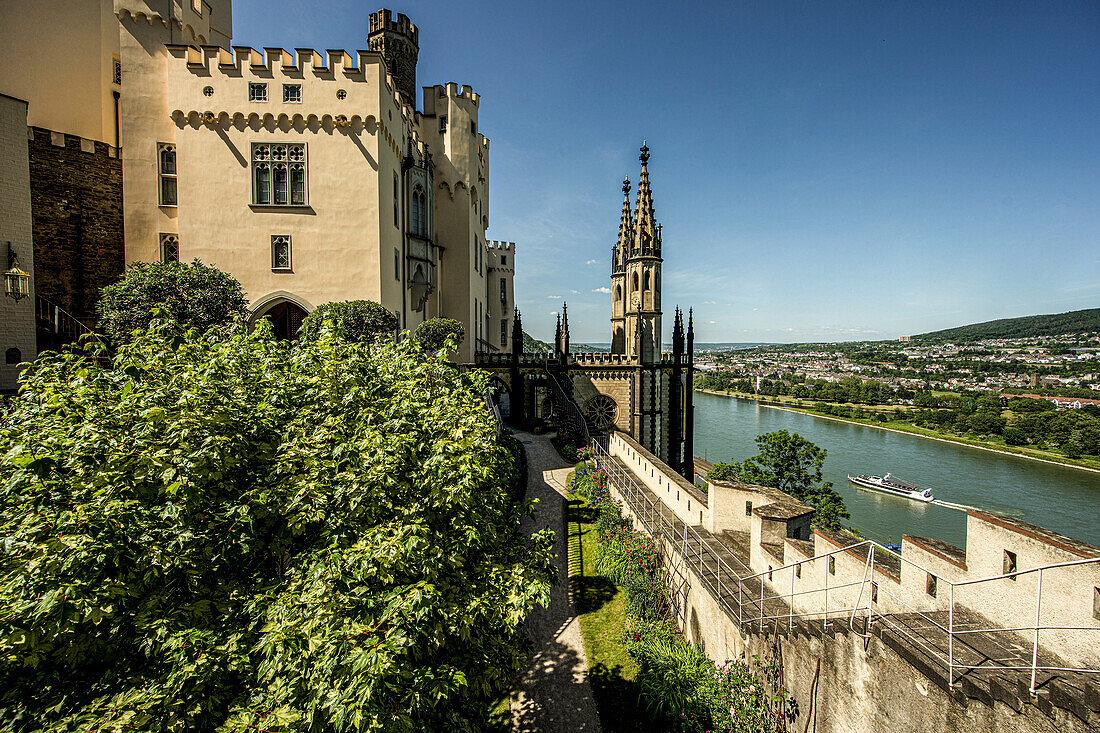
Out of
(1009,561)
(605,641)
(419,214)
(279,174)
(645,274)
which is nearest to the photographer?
(1009,561)

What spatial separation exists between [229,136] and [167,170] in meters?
2.99

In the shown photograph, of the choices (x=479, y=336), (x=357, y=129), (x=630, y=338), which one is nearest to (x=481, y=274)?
(x=479, y=336)

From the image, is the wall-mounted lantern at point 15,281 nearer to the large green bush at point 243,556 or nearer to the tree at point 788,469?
the large green bush at point 243,556

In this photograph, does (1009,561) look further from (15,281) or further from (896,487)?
(896,487)

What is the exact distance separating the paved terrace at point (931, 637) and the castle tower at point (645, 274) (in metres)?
22.6

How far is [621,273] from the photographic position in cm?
3297

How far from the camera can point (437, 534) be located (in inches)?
233

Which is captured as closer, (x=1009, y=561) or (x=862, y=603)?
(x=1009, y=561)

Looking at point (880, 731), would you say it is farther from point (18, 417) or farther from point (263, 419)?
point (18, 417)

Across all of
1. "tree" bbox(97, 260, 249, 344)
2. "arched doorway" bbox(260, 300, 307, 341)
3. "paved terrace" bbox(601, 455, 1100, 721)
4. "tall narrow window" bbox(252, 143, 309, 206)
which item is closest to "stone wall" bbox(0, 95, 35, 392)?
"tree" bbox(97, 260, 249, 344)

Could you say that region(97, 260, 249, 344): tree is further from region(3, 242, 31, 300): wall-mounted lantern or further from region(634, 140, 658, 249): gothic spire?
region(634, 140, 658, 249): gothic spire

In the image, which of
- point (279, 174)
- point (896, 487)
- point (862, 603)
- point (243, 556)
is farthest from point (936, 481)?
point (279, 174)

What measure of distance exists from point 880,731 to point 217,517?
8301 millimetres

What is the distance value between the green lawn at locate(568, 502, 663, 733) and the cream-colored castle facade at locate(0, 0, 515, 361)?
44.7 ft
